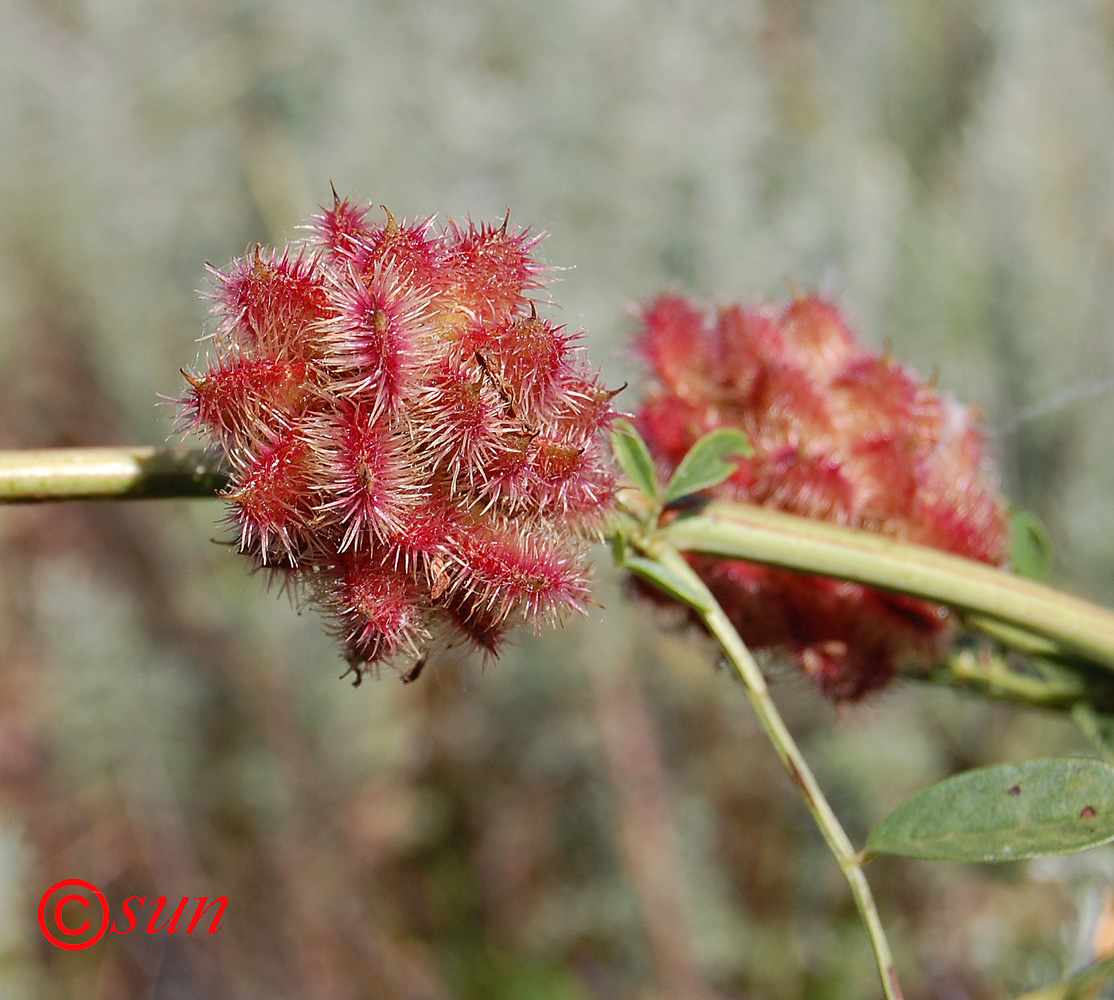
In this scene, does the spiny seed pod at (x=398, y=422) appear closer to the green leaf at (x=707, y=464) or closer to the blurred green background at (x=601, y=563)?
the green leaf at (x=707, y=464)

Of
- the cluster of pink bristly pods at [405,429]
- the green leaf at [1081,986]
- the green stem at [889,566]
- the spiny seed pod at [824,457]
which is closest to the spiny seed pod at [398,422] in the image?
the cluster of pink bristly pods at [405,429]

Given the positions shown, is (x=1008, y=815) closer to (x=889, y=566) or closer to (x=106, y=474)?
(x=889, y=566)

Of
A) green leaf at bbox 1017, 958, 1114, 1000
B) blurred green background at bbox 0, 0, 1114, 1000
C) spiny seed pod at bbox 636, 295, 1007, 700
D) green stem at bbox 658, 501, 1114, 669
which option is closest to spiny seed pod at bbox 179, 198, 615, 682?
green stem at bbox 658, 501, 1114, 669

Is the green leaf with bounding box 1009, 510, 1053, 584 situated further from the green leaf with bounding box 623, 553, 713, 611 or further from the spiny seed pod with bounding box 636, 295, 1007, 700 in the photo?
the green leaf with bounding box 623, 553, 713, 611

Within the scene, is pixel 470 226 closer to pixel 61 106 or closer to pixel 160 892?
pixel 160 892

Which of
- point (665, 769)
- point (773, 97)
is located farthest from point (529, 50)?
point (665, 769)
